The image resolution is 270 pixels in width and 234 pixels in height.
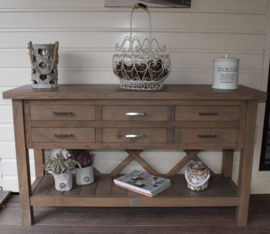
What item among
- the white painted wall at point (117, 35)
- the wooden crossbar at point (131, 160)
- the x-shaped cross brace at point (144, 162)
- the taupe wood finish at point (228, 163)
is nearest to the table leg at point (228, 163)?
the taupe wood finish at point (228, 163)

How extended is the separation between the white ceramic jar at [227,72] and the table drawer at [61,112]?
0.85 meters

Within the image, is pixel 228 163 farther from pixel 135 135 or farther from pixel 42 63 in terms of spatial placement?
pixel 42 63

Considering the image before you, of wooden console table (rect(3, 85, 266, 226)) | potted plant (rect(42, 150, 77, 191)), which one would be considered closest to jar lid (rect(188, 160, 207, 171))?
wooden console table (rect(3, 85, 266, 226))

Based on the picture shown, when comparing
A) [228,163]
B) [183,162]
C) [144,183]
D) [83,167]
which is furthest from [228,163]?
[83,167]

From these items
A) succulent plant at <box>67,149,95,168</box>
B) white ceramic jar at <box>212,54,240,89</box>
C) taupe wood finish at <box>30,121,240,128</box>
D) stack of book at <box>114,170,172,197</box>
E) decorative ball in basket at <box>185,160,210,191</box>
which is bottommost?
stack of book at <box>114,170,172,197</box>

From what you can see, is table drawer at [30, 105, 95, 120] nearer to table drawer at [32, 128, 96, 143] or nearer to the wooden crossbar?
table drawer at [32, 128, 96, 143]

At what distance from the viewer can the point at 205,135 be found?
1721 mm

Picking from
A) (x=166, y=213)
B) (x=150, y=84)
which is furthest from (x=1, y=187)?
(x=150, y=84)

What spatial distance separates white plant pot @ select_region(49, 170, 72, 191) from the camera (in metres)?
1.88

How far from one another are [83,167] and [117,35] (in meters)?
1.01

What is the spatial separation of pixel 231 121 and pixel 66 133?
40.5 inches

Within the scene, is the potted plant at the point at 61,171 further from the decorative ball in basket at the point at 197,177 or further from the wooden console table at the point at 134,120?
the decorative ball in basket at the point at 197,177

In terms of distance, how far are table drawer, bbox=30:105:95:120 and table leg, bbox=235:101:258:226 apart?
967 millimetres

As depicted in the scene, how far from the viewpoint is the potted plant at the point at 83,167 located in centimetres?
198
